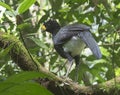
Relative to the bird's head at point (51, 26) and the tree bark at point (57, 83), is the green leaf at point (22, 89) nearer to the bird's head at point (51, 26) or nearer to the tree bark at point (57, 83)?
the tree bark at point (57, 83)

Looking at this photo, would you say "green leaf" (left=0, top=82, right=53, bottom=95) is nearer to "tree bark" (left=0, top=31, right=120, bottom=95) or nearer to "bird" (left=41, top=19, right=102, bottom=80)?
"tree bark" (left=0, top=31, right=120, bottom=95)

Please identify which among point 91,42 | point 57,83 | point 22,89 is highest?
point 22,89

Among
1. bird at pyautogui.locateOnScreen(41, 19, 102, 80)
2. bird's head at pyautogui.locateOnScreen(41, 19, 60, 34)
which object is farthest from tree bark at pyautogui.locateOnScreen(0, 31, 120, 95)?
bird's head at pyautogui.locateOnScreen(41, 19, 60, 34)

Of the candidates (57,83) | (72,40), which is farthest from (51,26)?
(57,83)

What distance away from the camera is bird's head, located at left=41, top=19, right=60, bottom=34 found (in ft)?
8.04

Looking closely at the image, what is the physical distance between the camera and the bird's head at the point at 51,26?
245cm

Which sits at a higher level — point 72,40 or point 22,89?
point 22,89

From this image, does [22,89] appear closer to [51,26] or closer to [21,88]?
[21,88]

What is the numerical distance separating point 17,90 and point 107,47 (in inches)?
72.4

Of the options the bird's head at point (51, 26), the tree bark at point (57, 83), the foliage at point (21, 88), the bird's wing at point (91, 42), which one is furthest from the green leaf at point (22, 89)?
the bird's head at point (51, 26)

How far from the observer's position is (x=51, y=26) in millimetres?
2463

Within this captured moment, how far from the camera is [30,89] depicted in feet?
1.46

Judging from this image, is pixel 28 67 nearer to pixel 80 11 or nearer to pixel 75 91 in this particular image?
pixel 75 91

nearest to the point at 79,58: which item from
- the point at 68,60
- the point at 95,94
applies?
the point at 68,60
